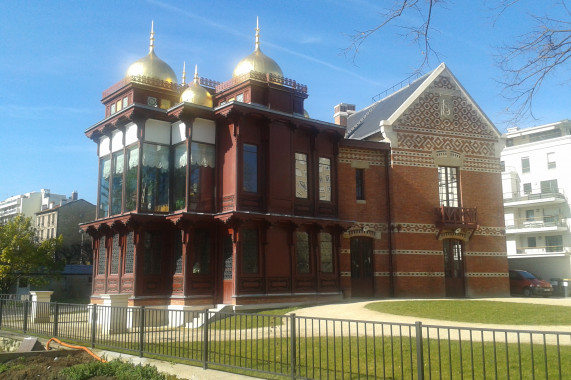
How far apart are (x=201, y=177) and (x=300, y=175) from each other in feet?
14.2

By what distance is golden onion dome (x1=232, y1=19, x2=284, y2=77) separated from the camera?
24906 mm

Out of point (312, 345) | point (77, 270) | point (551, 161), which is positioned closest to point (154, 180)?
point (312, 345)

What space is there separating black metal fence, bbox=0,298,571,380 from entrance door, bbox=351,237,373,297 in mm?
10691

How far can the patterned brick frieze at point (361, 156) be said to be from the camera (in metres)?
26.2

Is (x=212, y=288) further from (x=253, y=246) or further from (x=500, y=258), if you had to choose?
(x=500, y=258)

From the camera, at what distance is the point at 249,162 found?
22359 mm

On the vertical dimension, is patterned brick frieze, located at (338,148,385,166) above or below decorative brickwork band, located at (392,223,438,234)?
above

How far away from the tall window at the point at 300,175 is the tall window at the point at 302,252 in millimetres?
1760

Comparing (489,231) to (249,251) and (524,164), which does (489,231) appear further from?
(524,164)

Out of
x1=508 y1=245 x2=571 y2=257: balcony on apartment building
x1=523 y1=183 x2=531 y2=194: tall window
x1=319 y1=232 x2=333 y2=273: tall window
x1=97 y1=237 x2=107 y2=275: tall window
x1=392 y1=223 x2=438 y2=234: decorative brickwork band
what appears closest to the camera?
x1=319 y1=232 x2=333 y2=273: tall window

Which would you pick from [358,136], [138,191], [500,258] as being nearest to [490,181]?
[500,258]

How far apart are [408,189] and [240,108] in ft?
32.3

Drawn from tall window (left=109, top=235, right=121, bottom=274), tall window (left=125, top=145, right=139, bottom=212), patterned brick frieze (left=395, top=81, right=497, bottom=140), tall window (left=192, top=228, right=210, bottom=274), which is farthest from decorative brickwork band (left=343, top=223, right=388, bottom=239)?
tall window (left=109, top=235, right=121, bottom=274)

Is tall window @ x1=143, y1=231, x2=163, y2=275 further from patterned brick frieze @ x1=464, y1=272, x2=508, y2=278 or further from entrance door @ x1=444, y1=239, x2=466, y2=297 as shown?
patterned brick frieze @ x1=464, y1=272, x2=508, y2=278
